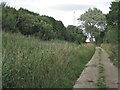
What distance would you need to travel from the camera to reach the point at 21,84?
12.3 ft

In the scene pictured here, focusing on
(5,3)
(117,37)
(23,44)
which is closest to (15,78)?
(5,3)

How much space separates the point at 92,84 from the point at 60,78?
1030mm

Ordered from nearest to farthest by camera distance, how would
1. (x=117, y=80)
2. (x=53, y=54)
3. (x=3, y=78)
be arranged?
(x=3, y=78)
(x=117, y=80)
(x=53, y=54)

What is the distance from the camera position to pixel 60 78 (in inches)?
194

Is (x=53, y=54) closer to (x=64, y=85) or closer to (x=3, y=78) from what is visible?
(x=64, y=85)

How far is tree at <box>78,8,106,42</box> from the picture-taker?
3070cm

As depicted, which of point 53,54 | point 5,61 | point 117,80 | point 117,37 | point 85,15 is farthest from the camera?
point 85,15

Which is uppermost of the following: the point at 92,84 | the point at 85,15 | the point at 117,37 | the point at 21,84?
the point at 85,15

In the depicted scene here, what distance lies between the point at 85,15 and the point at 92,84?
30640mm

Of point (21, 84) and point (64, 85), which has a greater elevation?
point (21, 84)

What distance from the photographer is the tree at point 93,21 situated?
3070 cm

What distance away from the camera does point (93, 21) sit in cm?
3150

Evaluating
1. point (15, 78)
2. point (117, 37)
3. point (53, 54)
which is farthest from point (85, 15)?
Result: point (15, 78)

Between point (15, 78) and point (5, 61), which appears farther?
point (5, 61)
